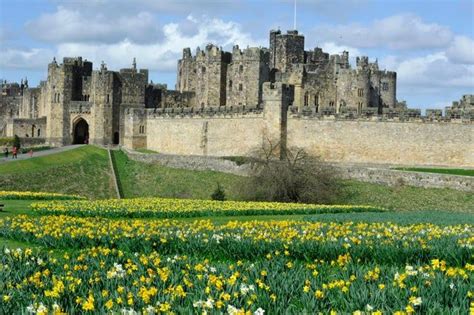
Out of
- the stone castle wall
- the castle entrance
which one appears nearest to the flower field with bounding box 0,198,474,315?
the stone castle wall

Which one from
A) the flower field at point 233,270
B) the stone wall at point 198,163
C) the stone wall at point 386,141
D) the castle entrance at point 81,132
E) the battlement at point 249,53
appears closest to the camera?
the flower field at point 233,270

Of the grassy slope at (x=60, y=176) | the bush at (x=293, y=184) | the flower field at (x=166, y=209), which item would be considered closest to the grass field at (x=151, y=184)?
the grassy slope at (x=60, y=176)

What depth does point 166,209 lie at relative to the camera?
90.7ft

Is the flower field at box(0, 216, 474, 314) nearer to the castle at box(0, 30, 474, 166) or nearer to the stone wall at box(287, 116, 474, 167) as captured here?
the stone wall at box(287, 116, 474, 167)

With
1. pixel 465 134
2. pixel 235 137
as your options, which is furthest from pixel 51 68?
pixel 465 134

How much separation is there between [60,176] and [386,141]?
19487 millimetres

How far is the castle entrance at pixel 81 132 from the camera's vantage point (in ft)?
234

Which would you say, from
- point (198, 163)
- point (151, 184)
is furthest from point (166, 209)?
point (198, 163)

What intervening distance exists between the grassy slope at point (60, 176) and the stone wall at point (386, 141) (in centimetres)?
1243

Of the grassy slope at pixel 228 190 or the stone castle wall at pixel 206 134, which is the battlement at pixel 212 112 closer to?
the stone castle wall at pixel 206 134

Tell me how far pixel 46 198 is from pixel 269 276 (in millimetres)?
23145

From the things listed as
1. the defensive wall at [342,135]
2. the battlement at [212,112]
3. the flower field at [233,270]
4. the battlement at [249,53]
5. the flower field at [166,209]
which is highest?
the battlement at [249,53]

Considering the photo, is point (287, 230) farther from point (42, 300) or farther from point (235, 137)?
point (235, 137)

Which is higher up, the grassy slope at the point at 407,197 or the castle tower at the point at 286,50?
the castle tower at the point at 286,50
